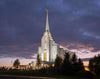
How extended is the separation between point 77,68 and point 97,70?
39.9 feet

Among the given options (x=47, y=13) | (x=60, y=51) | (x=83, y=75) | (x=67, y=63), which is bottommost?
(x=83, y=75)

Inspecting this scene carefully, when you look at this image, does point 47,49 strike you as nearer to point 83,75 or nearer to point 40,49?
point 40,49

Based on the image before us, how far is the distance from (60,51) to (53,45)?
689 cm

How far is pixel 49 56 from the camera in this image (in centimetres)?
9400

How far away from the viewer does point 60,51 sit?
319 feet

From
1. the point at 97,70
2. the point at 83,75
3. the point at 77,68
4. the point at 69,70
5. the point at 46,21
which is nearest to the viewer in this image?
the point at 97,70

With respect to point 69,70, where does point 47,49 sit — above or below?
above

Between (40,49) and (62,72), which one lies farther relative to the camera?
(40,49)

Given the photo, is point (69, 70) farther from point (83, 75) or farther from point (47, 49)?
point (47, 49)

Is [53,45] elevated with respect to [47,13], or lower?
lower

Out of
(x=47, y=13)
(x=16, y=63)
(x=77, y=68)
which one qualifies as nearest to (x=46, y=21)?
(x=47, y=13)

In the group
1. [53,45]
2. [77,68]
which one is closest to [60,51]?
[53,45]

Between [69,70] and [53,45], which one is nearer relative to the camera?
[69,70]

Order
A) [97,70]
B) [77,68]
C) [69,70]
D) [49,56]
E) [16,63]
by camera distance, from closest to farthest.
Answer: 1. [97,70]
2. [69,70]
3. [77,68]
4. [16,63]
5. [49,56]
